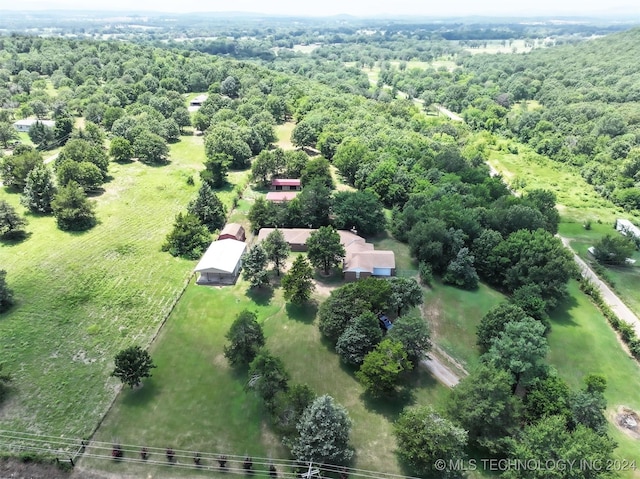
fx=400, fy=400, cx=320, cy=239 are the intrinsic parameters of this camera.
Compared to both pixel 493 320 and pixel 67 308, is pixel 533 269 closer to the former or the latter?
pixel 493 320

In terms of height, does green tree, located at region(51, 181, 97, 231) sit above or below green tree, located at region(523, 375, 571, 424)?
below

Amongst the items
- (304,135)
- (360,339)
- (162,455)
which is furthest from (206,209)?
(304,135)

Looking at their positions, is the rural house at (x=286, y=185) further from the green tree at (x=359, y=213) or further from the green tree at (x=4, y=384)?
the green tree at (x=4, y=384)

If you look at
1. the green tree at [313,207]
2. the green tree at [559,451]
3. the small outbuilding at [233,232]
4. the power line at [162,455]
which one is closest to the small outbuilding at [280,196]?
the green tree at [313,207]

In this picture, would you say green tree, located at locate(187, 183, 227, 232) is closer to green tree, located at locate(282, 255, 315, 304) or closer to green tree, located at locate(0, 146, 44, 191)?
green tree, located at locate(282, 255, 315, 304)

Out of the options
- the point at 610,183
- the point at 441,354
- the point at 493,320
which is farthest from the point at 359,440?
the point at 610,183

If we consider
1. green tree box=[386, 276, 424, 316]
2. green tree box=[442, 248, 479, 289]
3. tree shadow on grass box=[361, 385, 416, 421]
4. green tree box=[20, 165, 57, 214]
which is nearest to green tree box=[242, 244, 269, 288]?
green tree box=[386, 276, 424, 316]

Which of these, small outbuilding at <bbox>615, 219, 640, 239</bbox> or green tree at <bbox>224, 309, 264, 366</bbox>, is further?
small outbuilding at <bbox>615, 219, 640, 239</bbox>
